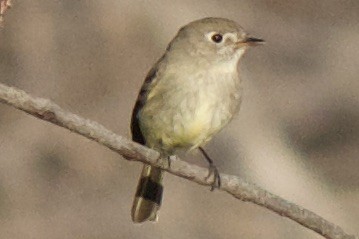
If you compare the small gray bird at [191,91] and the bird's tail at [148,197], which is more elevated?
the small gray bird at [191,91]

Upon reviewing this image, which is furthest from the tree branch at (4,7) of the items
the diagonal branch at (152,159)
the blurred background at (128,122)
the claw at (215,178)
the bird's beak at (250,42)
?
the blurred background at (128,122)

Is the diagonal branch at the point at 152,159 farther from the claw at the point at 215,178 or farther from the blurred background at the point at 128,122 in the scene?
the blurred background at the point at 128,122

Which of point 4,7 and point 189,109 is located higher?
point 189,109

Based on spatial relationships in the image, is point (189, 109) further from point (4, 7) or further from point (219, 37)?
point (4, 7)

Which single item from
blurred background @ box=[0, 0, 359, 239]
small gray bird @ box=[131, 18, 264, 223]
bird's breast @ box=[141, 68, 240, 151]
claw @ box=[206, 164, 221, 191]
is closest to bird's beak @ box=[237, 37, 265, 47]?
small gray bird @ box=[131, 18, 264, 223]

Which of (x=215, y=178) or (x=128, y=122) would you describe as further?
(x=128, y=122)

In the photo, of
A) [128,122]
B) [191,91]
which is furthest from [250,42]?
[128,122]

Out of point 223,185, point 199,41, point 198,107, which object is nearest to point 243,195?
point 223,185
